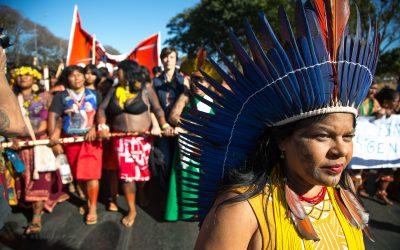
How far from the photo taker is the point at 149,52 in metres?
9.55

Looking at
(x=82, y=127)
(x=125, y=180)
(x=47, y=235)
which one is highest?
(x=82, y=127)

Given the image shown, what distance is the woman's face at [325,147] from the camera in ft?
3.60

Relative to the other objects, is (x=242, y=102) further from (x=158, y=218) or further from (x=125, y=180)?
(x=158, y=218)

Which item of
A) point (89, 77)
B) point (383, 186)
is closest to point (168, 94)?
point (89, 77)

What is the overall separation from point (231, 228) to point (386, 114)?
4.17 meters

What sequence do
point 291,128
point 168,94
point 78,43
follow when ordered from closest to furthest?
point 291,128 → point 168,94 → point 78,43

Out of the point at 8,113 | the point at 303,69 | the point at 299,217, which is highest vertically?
the point at 303,69

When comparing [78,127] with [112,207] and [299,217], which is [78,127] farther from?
[299,217]

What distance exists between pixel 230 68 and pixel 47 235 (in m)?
3.17

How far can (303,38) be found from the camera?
1.03 m

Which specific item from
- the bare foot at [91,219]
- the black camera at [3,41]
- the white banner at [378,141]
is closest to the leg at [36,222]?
the bare foot at [91,219]

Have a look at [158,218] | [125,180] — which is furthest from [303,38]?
[158,218]

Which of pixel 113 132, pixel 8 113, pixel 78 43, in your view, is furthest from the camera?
pixel 78 43

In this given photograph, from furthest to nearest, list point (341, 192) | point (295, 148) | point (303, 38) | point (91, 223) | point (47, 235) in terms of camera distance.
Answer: point (91, 223)
point (47, 235)
point (341, 192)
point (295, 148)
point (303, 38)
